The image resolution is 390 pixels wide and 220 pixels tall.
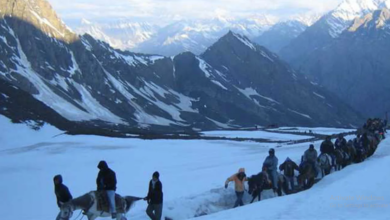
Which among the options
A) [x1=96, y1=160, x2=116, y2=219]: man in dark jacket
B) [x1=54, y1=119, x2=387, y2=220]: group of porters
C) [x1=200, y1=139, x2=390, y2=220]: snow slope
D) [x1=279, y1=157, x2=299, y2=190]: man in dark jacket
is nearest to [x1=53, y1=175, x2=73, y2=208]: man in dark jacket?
[x1=54, y1=119, x2=387, y2=220]: group of porters

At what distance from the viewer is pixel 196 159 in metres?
39.9

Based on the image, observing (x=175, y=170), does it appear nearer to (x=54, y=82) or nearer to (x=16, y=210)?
(x=16, y=210)

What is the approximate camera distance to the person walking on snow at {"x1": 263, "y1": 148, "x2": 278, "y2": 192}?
2098cm

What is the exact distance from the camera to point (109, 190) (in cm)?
1532

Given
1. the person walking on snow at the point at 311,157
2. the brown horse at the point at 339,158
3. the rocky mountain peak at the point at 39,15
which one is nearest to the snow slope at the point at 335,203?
the person walking on snow at the point at 311,157

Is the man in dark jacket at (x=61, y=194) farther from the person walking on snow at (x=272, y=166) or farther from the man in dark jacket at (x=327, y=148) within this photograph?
the man in dark jacket at (x=327, y=148)

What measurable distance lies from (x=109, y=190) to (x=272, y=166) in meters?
8.53

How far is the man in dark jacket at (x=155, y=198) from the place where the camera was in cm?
1623

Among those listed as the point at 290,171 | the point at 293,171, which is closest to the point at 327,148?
the point at 293,171

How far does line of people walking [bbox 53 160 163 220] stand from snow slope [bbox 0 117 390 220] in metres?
1.29

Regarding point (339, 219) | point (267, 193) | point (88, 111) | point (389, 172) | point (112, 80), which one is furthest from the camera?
point (112, 80)

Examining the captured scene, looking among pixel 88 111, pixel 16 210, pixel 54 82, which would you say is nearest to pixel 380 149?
pixel 16 210

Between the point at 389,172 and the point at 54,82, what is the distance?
434ft

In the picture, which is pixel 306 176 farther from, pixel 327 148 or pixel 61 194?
pixel 61 194
